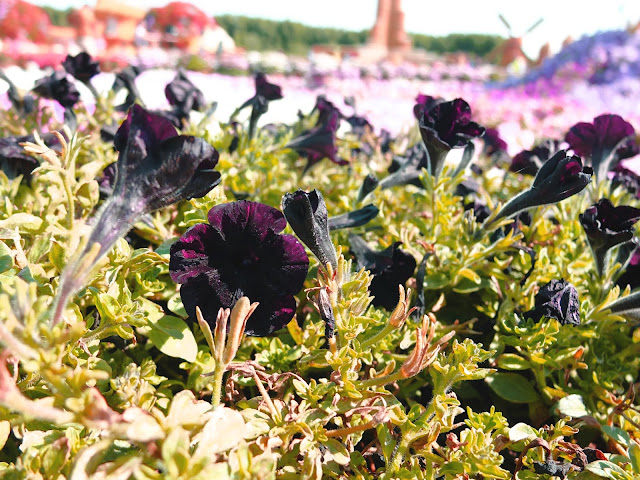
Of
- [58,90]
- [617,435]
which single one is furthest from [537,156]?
[58,90]

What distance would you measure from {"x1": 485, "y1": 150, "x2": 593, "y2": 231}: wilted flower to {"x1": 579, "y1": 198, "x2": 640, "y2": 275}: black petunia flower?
7 cm

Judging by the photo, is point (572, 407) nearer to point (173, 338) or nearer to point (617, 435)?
point (617, 435)

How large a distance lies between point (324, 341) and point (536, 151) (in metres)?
1.05

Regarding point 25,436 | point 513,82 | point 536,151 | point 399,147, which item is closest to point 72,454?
point 25,436

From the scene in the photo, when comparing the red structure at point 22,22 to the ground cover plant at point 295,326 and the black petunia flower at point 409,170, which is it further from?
the ground cover plant at point 295,326

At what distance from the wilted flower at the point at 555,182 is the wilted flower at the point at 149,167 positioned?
66 centimetres

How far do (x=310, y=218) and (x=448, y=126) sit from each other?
52cm

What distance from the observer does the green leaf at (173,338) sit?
0.92 metres

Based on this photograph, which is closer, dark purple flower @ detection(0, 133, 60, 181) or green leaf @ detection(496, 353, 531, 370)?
green leaf @ detection(496, 353, 531, 370)

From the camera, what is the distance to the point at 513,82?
10039mm

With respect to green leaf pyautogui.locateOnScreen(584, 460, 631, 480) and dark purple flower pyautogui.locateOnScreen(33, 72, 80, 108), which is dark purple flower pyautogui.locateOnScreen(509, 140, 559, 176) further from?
dark purple flower pyautogui.locateOnScreen(33, 72, 80, 108)

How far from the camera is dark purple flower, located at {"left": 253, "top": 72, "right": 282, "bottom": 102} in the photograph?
1.78m

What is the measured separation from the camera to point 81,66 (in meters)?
1.90

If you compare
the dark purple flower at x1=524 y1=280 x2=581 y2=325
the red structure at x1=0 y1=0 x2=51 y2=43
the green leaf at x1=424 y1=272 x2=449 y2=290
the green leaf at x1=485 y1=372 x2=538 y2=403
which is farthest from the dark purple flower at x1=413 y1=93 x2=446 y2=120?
the red structure at x1=0 y1=0 x2=51 y2=43
